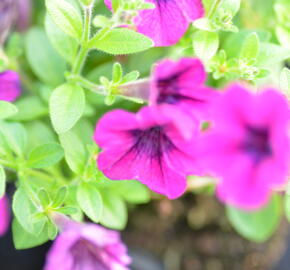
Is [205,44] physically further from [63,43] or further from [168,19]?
[63,43]

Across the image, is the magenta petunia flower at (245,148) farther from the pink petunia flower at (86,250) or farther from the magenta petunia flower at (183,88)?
the pink petunia flower at (86,250)

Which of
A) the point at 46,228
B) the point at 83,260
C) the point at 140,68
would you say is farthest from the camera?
the point at 140,68

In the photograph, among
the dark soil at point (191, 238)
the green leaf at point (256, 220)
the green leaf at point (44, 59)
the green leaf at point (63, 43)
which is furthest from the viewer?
the dark soil at point (191, 238)

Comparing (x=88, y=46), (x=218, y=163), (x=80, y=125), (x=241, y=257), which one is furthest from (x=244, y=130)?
(x=241, y=257)

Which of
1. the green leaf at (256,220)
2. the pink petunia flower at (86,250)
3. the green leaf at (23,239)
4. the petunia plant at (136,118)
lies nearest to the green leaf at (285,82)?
the petunia plant at (136,118)

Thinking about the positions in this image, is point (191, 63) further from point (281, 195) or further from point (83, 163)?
point (281, 195)

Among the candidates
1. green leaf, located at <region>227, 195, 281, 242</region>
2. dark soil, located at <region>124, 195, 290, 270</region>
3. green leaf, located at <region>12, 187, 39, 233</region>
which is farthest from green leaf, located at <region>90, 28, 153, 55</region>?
dark soil, located at <region>124, 195, 290, 270</region>

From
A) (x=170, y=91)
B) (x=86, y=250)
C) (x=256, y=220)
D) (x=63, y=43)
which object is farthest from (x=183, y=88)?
(x=256, y=220)

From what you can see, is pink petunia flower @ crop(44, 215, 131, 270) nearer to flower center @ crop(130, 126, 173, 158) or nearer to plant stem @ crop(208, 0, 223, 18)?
flower center @ crop(130, 126, 173, 158)
